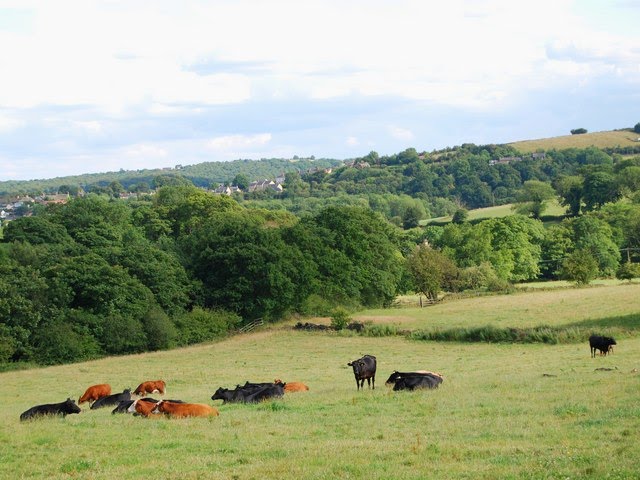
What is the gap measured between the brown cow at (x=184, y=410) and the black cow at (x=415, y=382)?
6.15 m

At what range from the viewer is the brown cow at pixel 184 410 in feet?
67.2

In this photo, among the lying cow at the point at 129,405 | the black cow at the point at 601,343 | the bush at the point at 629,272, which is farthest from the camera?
the bush at the point at 629,272

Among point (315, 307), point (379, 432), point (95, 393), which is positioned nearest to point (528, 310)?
point (315, 307)

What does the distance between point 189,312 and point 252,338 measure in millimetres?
7264

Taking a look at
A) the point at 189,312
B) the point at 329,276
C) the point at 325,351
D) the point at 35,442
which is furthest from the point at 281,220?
the point at 35,442

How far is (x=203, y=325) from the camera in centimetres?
6247

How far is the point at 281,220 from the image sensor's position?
10306cm

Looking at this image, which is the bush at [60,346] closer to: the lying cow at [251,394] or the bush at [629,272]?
the lying cow at [251,394]

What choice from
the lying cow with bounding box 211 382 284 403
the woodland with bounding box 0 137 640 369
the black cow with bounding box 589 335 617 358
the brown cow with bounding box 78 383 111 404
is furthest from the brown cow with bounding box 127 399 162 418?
the woodland with bounding box 0 137 640 369

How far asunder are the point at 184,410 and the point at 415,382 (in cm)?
720

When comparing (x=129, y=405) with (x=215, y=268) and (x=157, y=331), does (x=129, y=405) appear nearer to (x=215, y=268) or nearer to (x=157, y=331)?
(x=157, y=331)

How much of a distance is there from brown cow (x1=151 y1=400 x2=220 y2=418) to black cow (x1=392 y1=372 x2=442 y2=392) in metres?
6.15

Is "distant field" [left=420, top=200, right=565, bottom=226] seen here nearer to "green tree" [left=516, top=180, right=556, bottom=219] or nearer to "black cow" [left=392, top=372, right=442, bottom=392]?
"green tree" [left=516, top=180, right=556, bottom=219]

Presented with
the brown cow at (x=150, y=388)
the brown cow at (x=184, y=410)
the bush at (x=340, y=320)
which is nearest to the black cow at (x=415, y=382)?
the brown cow at (x=184, y=410)
